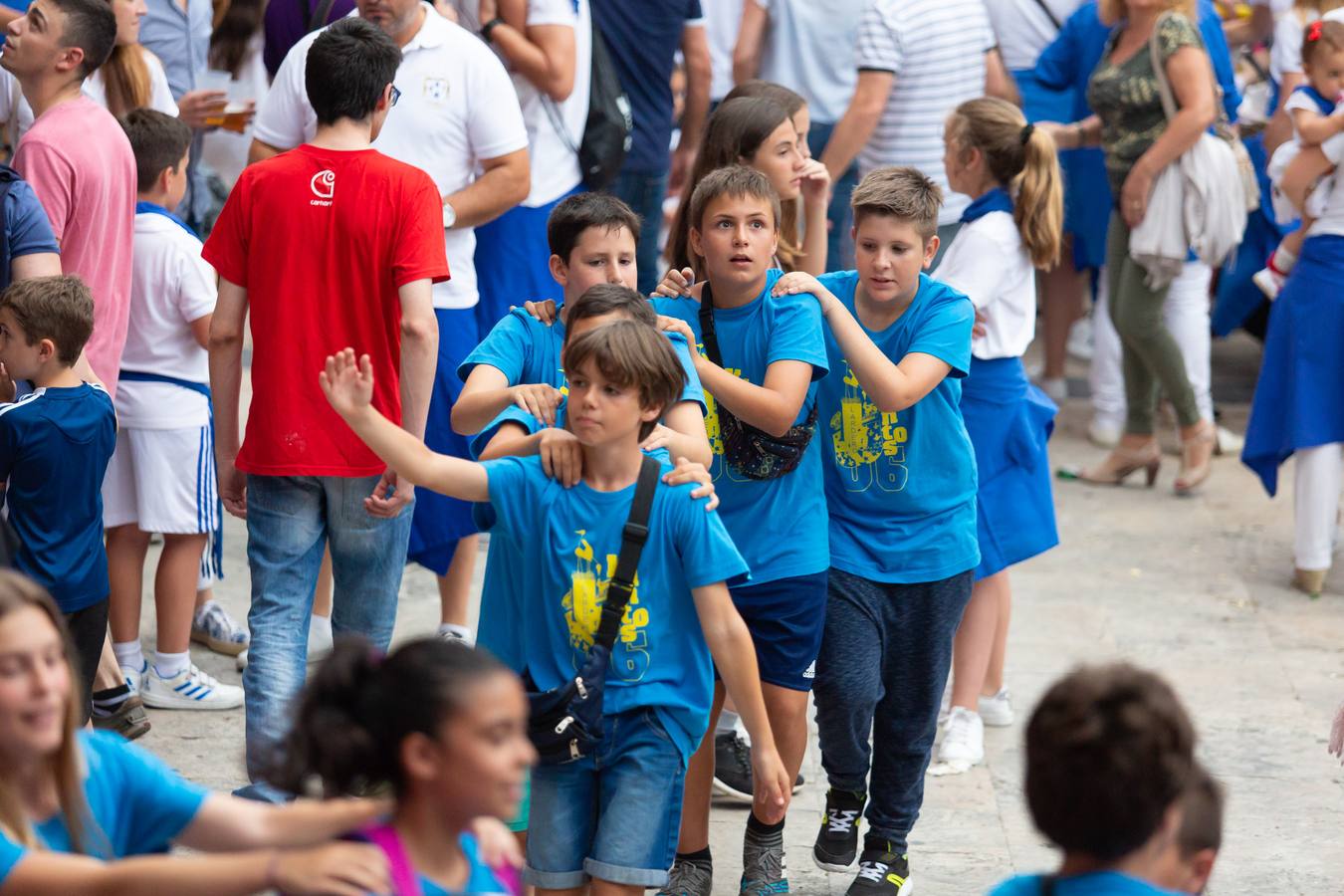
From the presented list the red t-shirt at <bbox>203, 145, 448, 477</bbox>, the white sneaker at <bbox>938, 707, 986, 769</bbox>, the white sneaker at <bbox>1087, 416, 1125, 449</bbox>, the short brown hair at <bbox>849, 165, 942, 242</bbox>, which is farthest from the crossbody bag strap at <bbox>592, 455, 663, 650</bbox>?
the white sneaker at <bbox>1087, 416, 1125, 449</bbox>

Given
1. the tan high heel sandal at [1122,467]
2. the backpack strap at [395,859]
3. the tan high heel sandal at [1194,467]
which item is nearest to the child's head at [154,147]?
the backpack strap at [395,859]

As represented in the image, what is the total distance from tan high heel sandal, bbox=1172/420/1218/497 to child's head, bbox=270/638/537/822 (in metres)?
5.66

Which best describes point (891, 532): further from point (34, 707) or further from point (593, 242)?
point (34, 707)

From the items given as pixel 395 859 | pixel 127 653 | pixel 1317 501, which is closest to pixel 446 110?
pixel 127 653

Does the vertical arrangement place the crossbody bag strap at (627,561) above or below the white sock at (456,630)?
above

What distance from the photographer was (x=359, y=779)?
2201 mm

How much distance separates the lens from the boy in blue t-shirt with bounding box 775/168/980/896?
378cm

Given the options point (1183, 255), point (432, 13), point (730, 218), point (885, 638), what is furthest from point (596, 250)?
point (1183, 255)

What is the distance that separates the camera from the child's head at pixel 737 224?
3627 millimetres

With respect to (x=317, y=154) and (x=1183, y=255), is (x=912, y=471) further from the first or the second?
Answer: (x=1183, y=255)

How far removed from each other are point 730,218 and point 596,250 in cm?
29

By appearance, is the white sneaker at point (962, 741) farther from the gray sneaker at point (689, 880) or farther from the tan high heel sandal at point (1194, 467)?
the tan high heel sandal at point (1194, 467)

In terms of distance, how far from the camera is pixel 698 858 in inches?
153

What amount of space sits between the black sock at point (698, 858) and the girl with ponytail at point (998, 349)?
1.07m
